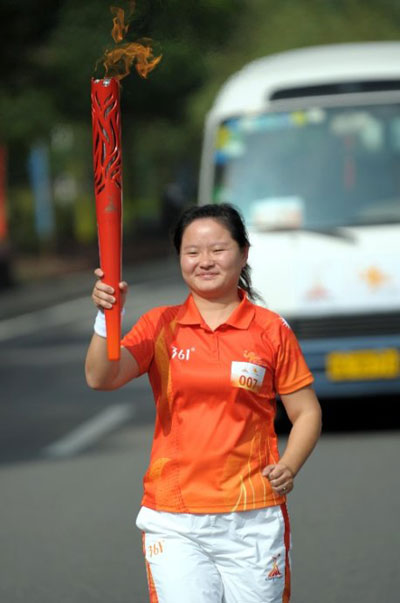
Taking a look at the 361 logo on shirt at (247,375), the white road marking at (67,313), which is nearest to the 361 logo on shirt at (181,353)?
the 361 logo on shirt at (247,375)

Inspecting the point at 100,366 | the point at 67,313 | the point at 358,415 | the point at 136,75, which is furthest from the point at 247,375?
the point at 67,313

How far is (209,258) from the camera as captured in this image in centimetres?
421

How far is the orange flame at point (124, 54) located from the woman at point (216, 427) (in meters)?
0.44

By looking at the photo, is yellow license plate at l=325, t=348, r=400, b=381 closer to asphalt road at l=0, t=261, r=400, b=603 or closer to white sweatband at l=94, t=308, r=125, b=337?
asphalt road at l=0, t=261, r=400, b=603

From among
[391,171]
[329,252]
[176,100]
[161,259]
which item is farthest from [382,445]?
[161,259]

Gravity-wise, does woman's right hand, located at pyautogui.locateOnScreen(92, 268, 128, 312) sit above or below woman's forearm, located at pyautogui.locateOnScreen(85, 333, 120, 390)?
above

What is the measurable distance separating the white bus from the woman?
220 inches

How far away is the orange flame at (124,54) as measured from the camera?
4.01m

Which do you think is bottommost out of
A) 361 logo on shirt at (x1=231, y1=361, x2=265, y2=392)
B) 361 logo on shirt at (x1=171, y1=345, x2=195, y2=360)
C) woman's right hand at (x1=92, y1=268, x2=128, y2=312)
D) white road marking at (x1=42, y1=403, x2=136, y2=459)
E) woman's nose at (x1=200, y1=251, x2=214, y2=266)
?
white road marking at (x1=42, y1=403, x2=136, y2=459)

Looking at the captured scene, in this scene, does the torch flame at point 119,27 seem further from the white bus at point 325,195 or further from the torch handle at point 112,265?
the white bus at point 325,195

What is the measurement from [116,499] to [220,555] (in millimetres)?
4203

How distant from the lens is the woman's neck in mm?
4273

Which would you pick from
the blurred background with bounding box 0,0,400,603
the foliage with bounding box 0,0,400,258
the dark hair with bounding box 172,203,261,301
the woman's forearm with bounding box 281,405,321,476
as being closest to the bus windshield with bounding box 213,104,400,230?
the blurred background with bounding box 0,0,400,603

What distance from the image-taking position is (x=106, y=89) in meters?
3.92
